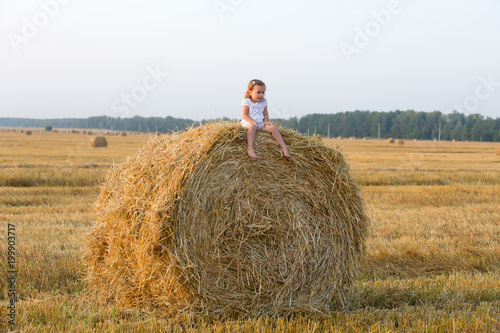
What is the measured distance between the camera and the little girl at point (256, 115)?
4.93 meters

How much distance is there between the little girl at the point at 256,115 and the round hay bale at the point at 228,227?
9 centimetres

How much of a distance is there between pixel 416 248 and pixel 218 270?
3830mm

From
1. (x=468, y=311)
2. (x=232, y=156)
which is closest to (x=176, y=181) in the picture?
(x=232, y=156)

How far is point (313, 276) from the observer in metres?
4.96

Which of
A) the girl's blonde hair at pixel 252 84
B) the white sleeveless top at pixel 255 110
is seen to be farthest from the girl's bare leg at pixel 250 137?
the girl's blonde hair at pixel 252 84

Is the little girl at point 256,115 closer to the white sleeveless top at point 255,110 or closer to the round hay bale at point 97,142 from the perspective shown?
the white sleeveless top at point 255,110

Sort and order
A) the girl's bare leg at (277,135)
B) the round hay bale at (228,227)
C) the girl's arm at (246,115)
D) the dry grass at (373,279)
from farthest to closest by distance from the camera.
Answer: the girl's arm at (246,115) → the girl's bare leg at (277,135) → the round hay bale at (228,227) → the dry grass at (373,279)

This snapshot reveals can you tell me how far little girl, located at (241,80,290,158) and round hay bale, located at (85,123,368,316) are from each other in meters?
0.09

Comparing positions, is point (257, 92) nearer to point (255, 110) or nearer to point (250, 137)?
point (255, 110)

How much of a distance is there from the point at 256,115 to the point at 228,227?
4.37 ft

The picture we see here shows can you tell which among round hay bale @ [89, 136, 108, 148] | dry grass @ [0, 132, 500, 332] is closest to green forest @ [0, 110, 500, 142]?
round hay bale @ [89, 136, 108, 148]

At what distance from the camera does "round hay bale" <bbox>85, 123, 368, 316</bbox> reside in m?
4.48

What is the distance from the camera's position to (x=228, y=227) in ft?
15.3

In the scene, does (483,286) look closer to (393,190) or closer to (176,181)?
(176,181)
